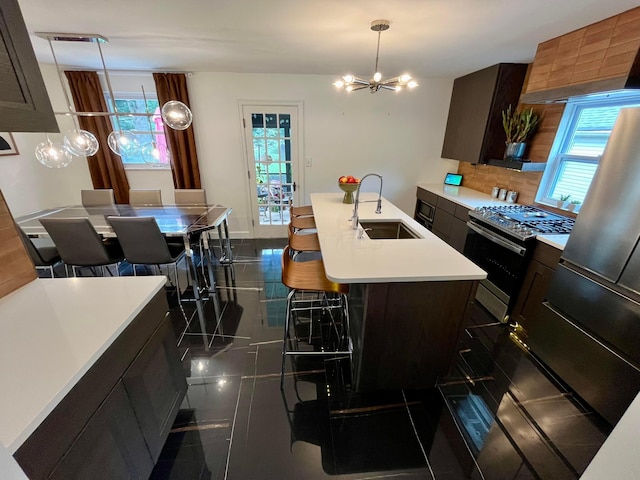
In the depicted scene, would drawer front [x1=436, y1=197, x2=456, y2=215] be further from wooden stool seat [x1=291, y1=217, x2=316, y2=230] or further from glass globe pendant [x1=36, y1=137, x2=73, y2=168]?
glass globe pendant [x1=36, y1=137, x2=73, y2=168]

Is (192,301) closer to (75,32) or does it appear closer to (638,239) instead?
(75,32)

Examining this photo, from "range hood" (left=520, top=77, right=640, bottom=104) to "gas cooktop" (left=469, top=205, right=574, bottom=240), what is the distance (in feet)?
3.26

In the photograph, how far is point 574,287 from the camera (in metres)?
1.70

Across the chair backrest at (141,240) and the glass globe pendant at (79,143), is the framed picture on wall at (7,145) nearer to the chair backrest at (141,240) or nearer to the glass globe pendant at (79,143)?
the glass globe pendant at (79,143)

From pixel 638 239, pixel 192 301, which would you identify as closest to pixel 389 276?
pixel 638 239

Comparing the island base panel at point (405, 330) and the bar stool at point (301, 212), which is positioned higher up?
the bar stool at point (301, 212)

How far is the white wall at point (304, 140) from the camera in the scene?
3523 mm

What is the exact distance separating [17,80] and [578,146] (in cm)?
382

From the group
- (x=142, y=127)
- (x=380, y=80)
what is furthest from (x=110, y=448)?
(x=142, y=127)

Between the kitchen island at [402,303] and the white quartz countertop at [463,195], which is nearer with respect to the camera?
the kitchen island at [402,303]

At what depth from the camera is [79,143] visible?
2.37 meters

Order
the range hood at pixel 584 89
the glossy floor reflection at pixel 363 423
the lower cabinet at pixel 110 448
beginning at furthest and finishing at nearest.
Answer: the range hood at pixel 584 89, the glossy floor reflection at pixel 363 423, the lower cabinet at pixel 110 448

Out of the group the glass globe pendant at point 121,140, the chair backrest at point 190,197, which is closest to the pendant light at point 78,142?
the glass globe pendant at point 121,140

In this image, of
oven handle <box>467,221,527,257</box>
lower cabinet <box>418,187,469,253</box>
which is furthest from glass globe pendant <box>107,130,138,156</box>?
lower cabinet <box>418,187,469,253</box>
